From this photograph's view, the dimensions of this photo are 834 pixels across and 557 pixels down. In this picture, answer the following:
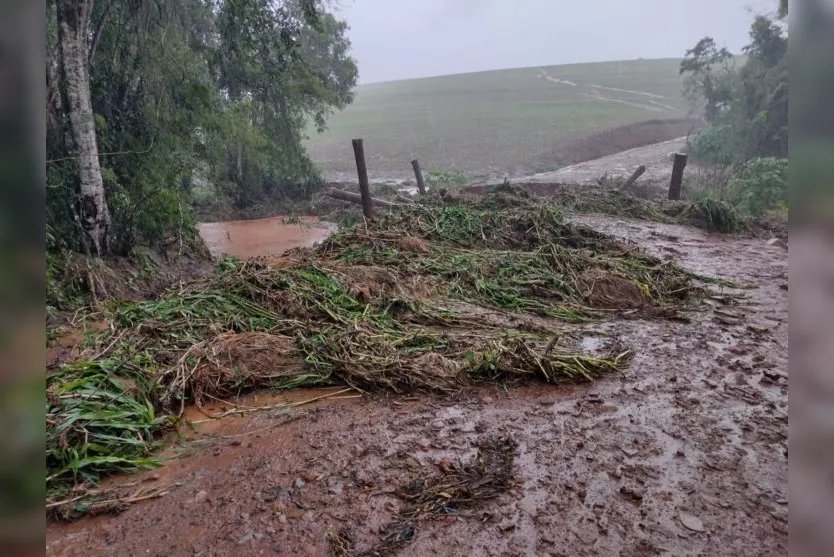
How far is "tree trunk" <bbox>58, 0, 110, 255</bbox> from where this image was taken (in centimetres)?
607

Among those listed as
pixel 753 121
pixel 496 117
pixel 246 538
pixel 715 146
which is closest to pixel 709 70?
pixel 715 146

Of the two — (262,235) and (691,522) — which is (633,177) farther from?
(691,522)

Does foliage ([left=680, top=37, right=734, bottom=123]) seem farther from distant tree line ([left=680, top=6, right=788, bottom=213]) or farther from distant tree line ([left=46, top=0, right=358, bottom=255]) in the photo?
distant tree line ([left=46, top=0, right=358, bottom=255])

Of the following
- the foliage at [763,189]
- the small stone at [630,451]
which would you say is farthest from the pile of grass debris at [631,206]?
the small stone at [630,451]

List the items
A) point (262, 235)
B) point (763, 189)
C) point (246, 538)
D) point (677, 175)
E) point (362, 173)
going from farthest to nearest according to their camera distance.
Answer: point (262, 235) → point (763, 189) → point (677, 175) → point (362, 173) → point (246, 538)

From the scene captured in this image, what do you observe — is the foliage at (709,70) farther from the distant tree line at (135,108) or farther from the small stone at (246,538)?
the small stone at (246,538)

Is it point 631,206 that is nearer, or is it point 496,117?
point 631,206

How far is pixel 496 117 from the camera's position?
3828cm

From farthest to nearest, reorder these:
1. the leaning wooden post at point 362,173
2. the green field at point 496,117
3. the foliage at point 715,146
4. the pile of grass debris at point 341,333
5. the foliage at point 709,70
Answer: the green field at point 496,117 < the foliage at point 709,70 < the foliage at point 715,146 < the leaning wooden post at point 362,173 < the pile of grass debris at point 341,333

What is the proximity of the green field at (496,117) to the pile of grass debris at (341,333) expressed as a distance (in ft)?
60.2

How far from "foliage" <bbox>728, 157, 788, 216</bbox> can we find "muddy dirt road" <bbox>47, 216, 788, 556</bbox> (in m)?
8.79

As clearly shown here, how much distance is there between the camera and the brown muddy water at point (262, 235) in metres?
11.0

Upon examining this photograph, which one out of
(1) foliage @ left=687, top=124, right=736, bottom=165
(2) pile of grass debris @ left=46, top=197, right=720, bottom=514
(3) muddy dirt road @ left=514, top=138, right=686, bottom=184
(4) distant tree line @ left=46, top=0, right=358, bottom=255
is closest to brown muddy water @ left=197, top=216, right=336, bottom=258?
(4) distant tree line @ left=46, top=0, right=358, bottom=255

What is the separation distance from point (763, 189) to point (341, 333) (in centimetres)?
1115
